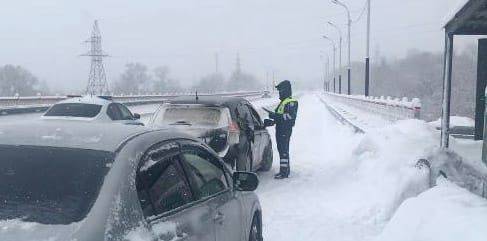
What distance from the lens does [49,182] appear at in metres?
3.29

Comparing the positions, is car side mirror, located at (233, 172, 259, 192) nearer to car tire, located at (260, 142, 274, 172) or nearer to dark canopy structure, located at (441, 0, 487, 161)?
dark canopy structure, located at (441, 0, 487, 161)

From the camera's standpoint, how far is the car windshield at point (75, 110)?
564 inches

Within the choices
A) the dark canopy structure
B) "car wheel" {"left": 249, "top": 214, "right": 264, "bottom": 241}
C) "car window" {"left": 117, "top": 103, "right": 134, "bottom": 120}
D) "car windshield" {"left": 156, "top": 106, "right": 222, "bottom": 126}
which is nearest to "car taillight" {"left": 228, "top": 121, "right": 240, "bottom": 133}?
"car windshield" {"left": 156, "top": 106, "right": 222, "bottom": 126}

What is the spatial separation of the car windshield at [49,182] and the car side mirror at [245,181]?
1.87m

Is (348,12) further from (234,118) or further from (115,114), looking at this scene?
(234,118)

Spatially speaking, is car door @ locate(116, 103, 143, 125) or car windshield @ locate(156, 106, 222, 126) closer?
car windshield @ locate(156, 106, 222, 126)

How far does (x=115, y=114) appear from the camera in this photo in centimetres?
1526

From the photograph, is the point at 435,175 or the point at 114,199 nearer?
the point at 114,199

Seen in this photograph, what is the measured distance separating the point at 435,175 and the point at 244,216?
4309 mm

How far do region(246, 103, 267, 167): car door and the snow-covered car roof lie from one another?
718 centimetres

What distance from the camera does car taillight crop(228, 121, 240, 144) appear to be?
976cm

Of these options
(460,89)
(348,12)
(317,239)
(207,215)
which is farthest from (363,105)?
(207,215)

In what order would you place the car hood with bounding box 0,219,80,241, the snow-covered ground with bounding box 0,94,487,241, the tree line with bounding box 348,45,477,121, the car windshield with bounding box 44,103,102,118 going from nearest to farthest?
the car hood with bounding box 0,219,80,241, the snow-covered ground with bounding box 0,94,487,241, the car windshield with bounding box 44,103,102,118, the tree line with bounding box 348,45,477,121

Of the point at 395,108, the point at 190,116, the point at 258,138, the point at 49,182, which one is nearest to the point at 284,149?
the point at 258,138
